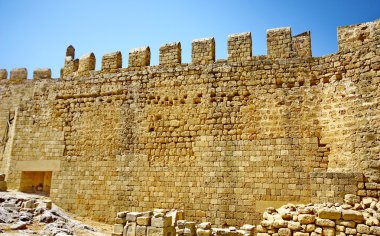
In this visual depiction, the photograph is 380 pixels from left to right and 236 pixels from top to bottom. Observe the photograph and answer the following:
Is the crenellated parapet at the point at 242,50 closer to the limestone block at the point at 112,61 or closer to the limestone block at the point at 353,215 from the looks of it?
the limestone block at the point at 112,61

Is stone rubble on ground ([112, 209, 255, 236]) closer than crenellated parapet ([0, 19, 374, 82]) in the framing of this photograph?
Yes

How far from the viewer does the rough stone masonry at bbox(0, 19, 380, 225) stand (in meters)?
8.06

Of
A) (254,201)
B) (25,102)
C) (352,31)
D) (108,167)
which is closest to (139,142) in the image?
Answer: (108,167)

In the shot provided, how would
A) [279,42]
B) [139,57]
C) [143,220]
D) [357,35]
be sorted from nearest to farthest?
[143,220], [357,35], [279,42], [139,57]

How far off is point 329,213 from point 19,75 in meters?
11.5

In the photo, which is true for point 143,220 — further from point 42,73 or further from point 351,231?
point 42,73

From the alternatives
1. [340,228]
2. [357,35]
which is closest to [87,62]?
[357,35]

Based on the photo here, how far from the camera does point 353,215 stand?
6359 millimetres

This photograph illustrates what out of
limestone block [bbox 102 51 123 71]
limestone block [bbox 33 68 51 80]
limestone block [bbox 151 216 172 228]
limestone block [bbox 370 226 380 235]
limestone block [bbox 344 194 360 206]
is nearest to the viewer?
limestone block [bbox 370 226 380 235]

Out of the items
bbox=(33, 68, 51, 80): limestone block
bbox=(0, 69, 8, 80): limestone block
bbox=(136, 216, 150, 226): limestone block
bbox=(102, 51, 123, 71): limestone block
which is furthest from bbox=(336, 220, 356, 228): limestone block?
bbox=(0, 69, 8, 80): limestone block

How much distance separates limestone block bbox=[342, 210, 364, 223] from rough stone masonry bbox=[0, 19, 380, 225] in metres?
1.10

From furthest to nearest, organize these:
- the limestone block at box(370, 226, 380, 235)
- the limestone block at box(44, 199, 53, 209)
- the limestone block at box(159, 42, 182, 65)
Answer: the limestone block at box(159, 42, 182, 65), the limestone block at box(44, 199, 53, 209), the limestone block at box(370, 226, 380, 235)

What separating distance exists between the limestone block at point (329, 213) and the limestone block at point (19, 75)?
11046 millimetres

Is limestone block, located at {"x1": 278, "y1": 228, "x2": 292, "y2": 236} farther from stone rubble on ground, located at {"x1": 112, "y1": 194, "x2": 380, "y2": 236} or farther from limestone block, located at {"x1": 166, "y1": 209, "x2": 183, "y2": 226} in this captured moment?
limestone block, located at {"x1": 166, "y1": 209, "x2": 183, "y2": 226}
